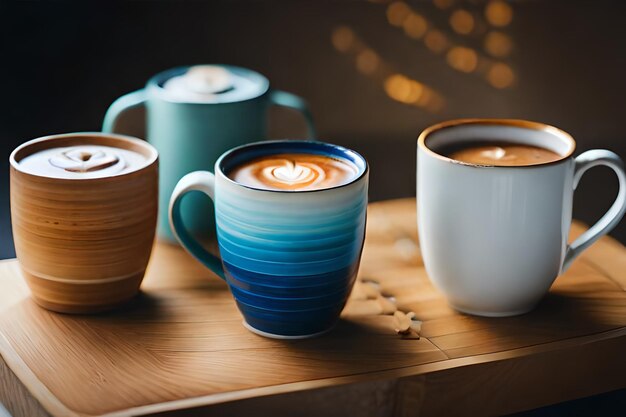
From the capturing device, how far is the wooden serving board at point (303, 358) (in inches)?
24.0

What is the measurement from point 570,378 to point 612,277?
14 centimetres

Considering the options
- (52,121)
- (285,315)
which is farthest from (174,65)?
(285,315)

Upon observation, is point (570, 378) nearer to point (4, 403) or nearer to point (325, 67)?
point (4, 403)

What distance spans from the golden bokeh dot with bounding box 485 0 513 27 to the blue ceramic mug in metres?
0.72

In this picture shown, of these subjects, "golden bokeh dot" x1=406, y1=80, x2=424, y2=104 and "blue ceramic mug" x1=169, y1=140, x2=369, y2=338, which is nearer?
"blue ceramic mug" x1=169, y1=140, x2=369, y2=338

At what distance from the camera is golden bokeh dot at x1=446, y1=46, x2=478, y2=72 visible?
4.40ft

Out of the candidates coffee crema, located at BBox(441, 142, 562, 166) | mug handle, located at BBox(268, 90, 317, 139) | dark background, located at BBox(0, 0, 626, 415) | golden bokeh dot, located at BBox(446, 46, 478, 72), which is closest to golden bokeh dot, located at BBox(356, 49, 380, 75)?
dark background, located at BBox(0, 0, 626, 415)

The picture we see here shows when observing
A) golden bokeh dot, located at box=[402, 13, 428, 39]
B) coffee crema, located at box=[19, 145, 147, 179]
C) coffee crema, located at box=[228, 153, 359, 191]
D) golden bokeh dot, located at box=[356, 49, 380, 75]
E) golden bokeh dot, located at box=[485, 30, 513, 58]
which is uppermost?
coffee crema, located at box=[228, 153, 359, 191]

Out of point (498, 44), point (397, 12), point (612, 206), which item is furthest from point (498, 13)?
point (612, 206)

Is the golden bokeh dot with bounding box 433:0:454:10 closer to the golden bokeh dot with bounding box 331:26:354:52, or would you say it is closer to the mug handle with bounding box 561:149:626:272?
the golden bokeh dot with bounding box 331:26:354:52

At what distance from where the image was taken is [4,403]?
2.16ft

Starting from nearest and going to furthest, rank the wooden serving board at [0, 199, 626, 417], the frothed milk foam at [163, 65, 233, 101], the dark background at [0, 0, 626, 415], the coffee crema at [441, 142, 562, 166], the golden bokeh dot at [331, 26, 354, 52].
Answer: the wooden serving board at [0, 199, 626, 417], the coffee crema at [441, 142, 562, 166], the frothed milk foam at [163, 65, 233, 101], the dark background at [0, 0, 626, 415], the golden bokeh dot at [331, 26, 354, 52]

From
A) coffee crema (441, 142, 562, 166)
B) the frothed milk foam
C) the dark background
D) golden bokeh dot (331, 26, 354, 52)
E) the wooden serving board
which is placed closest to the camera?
the wooden serving board

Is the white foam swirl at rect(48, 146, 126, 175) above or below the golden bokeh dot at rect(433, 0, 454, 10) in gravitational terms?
below
